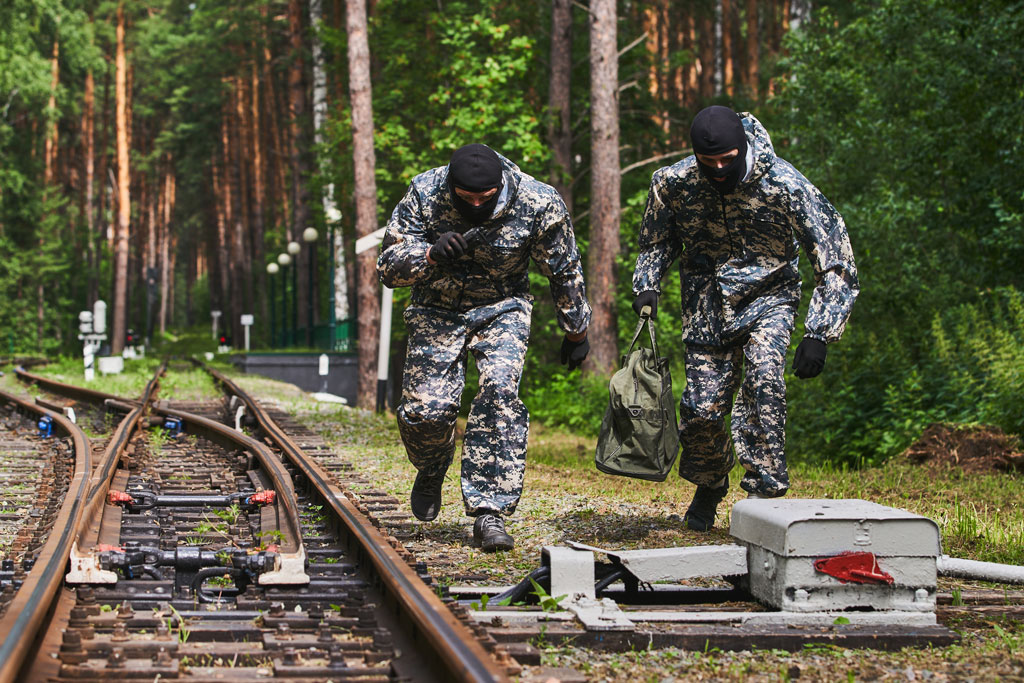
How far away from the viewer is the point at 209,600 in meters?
4.16

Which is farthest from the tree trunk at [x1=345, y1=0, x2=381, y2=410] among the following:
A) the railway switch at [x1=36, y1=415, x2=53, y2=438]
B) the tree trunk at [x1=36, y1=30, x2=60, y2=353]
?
the tree trunk at [x1=36, y1=30, x2=60, y2=353]

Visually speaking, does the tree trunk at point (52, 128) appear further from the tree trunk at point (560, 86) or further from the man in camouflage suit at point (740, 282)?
the man in camouflage suit at point (740, 282)

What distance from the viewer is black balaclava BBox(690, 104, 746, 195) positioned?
5285 millimetres

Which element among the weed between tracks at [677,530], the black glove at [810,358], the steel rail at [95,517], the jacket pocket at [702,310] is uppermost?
the jacket pocket at [702,310]

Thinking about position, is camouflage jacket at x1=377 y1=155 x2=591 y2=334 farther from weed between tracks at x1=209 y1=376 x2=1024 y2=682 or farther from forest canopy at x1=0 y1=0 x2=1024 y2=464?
forest canopy at x1=0 y1=0 x2=1024 y2=464

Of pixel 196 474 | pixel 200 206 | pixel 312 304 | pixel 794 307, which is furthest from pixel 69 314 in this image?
pixel 794 307

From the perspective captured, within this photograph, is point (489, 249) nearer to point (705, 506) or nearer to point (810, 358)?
point (810, 358)

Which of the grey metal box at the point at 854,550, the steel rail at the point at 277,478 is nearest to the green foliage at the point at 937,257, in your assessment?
the steel rail at the point at 277,478

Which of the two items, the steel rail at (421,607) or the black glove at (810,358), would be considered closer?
the steel rail at (421,607)

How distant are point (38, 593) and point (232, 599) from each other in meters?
0.76

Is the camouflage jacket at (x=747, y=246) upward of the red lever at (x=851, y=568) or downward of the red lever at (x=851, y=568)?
upward

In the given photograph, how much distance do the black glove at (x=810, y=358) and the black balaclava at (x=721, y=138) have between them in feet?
2.71

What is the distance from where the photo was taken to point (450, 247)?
5.15m

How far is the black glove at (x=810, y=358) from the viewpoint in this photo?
17.4 feet
